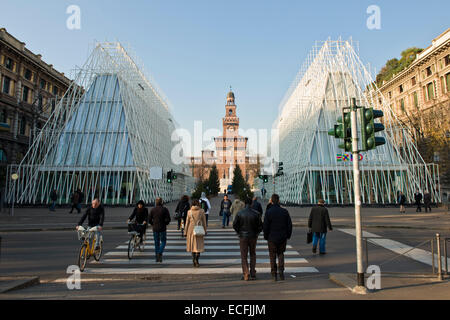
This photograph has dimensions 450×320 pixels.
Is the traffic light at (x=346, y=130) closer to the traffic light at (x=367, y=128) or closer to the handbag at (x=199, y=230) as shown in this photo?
the traffic light at (x=367, y=128)

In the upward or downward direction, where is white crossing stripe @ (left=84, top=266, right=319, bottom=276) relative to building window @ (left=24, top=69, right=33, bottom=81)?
downward

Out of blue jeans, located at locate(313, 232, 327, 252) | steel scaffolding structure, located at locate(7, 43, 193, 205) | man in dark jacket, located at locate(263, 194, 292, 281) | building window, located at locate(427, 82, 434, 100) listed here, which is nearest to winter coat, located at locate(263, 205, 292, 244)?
man in dark jacket, located at locate(263, 194, 292, 281)

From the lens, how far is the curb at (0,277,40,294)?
630cm

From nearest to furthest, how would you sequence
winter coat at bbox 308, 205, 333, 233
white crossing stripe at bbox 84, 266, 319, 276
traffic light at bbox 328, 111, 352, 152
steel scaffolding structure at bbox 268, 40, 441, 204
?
traffic light at bbox 328, 111, 352, 152 < white crossing stripe at bbox 84, 266, 319, 276 < winter coat at bbox 308, 205, 333, 233 < steel scaffolding structure at bbox 268, 40, 441, 204

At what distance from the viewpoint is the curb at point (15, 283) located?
630 cm

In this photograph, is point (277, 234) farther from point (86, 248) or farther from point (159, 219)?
point (86, 248)

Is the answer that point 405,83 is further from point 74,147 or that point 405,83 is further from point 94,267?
point 94,267

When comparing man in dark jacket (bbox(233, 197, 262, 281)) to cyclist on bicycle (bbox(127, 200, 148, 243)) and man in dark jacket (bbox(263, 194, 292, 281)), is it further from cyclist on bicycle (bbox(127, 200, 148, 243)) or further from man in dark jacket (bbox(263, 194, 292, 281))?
cyclist on bicycle (bbox(127, 200, 148, 243))

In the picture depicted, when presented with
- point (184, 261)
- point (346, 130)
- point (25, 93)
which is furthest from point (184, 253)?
point (25, 93)

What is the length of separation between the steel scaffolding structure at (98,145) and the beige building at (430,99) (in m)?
32.6

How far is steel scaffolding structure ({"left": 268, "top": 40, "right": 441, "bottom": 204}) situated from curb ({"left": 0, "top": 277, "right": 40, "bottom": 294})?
27768 mm

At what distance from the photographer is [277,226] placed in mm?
7223

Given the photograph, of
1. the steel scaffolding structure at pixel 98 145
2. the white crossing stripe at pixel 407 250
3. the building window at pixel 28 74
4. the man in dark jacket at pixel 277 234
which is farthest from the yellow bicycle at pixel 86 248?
the building window at pixel 28 74

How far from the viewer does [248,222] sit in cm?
739
